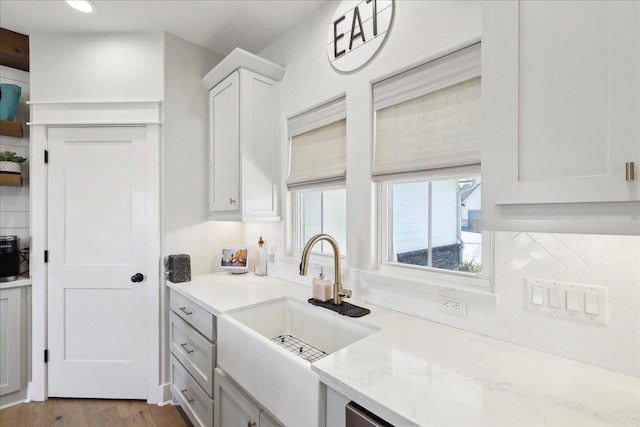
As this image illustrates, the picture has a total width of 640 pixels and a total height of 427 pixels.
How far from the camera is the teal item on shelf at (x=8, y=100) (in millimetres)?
2244

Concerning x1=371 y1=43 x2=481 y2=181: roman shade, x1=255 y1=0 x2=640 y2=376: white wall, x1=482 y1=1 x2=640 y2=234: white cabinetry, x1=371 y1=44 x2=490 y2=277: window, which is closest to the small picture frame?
x1=255 y1=0 x2=640 y2=376: white wall

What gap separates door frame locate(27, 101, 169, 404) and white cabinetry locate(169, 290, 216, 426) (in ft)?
0.48

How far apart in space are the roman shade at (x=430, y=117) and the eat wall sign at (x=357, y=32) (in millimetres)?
215

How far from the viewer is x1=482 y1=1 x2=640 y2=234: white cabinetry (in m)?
0.68

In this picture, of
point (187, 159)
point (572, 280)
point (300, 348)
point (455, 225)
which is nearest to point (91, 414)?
point (300, 348)

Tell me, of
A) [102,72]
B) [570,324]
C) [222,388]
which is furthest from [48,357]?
[570,324]

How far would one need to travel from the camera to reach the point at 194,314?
6.06 feet

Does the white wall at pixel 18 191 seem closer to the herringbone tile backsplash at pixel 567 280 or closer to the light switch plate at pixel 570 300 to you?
the herringbone tile backsplash at pixel 567 280

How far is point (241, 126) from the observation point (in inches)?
83.6

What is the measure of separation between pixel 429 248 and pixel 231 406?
4.05ft

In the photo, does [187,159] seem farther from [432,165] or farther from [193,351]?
[432,165]

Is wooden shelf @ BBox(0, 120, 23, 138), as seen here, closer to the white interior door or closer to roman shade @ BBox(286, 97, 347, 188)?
the white interior door

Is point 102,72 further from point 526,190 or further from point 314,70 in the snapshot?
point 526,190

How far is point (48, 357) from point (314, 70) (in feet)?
9.28
